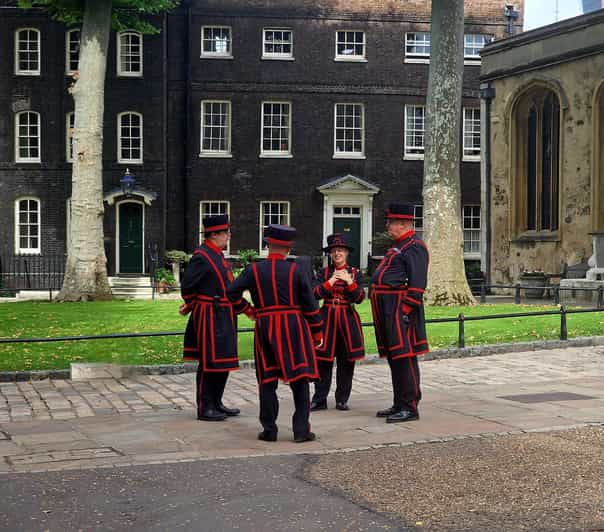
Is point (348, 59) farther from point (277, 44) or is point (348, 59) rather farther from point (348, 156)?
point (348, 156)

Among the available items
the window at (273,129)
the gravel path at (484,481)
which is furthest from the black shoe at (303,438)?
the window at (273,129)

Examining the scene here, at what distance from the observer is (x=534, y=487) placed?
7.02 m

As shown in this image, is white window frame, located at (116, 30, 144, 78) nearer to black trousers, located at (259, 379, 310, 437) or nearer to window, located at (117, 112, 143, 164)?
window, located at (117, 112, 143, 164)

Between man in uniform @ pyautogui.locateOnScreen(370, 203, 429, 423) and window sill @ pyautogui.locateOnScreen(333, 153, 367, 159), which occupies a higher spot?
window sill @ pyautogui.locateOnScreen(333, 153, 367, 159)

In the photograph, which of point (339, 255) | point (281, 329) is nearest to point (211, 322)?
point (281, 329)

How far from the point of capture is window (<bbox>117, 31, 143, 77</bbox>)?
3856cm

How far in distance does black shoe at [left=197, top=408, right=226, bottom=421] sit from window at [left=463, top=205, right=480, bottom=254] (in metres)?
31.5

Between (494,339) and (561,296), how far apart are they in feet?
34.0

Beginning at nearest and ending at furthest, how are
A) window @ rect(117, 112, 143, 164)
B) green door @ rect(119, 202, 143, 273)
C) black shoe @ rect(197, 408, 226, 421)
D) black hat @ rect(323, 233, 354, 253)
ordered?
black shoe @ rect(197, 408, 226, 421) → black hat @ rect(323, 233, 354, 253) → green door @ rect(119, 202, 143, 273) → window @ rect(117, 112, 143, 164)

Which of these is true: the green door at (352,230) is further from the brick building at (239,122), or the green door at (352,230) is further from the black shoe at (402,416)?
the black shoe at (402,416)

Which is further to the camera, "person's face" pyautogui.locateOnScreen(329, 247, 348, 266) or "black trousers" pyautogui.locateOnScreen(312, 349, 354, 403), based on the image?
"black trousers" pyautogui.locateOnScreen(312, 349, 354, 403)

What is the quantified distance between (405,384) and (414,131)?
31393 mm

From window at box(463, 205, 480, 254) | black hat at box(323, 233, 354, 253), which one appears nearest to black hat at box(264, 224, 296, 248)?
black hat at box(323, 233, 354, 253)

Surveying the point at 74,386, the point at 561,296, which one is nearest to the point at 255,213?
the point at 561,296
